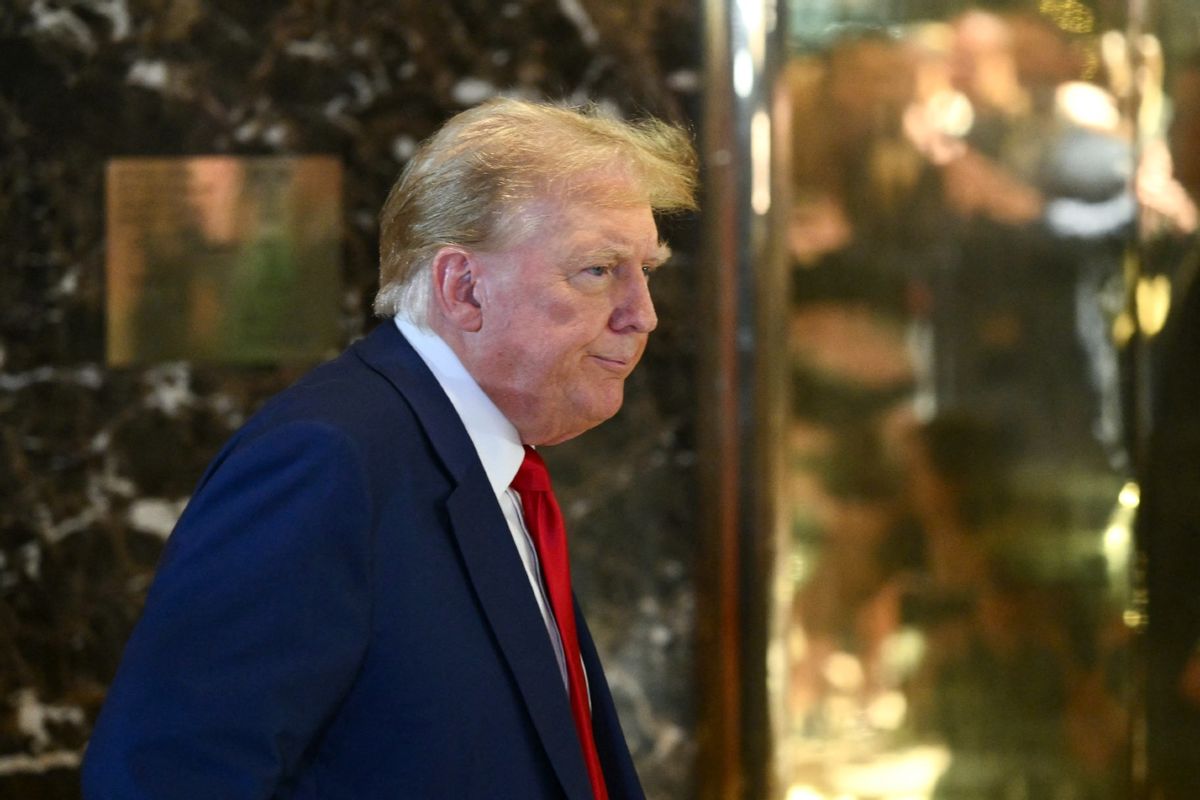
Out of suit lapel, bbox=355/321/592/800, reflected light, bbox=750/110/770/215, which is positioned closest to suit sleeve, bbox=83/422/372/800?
suit lapel, bbox=355/321/592/800

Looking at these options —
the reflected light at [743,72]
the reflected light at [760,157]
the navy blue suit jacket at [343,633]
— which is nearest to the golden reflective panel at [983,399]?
the reflected light at [760,157]

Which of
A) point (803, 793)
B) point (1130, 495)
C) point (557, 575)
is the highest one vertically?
point (557, 575)

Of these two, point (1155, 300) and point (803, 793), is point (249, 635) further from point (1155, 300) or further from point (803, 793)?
point (1155, 300)

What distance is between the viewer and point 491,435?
4.73 feet

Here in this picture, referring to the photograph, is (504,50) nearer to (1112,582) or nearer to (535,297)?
(535,297)

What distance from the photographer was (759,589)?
3117 mm

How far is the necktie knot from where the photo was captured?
4.81 feet

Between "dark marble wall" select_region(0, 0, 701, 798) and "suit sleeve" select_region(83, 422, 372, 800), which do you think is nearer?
"suit sleeve" select_region(83, 422, 372, 800)

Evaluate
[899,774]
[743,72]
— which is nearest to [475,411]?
[743,72]

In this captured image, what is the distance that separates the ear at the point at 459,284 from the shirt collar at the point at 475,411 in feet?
0.15

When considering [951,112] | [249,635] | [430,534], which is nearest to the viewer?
[249,635]

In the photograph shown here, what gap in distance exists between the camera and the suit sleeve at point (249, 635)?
110 cm

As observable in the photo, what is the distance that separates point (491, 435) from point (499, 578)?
192 mm

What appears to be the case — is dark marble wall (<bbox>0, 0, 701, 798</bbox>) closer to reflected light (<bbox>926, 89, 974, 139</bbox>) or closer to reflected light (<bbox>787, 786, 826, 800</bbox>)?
reflected light (<bbox>926, 89, 974, 139</bbox>)
